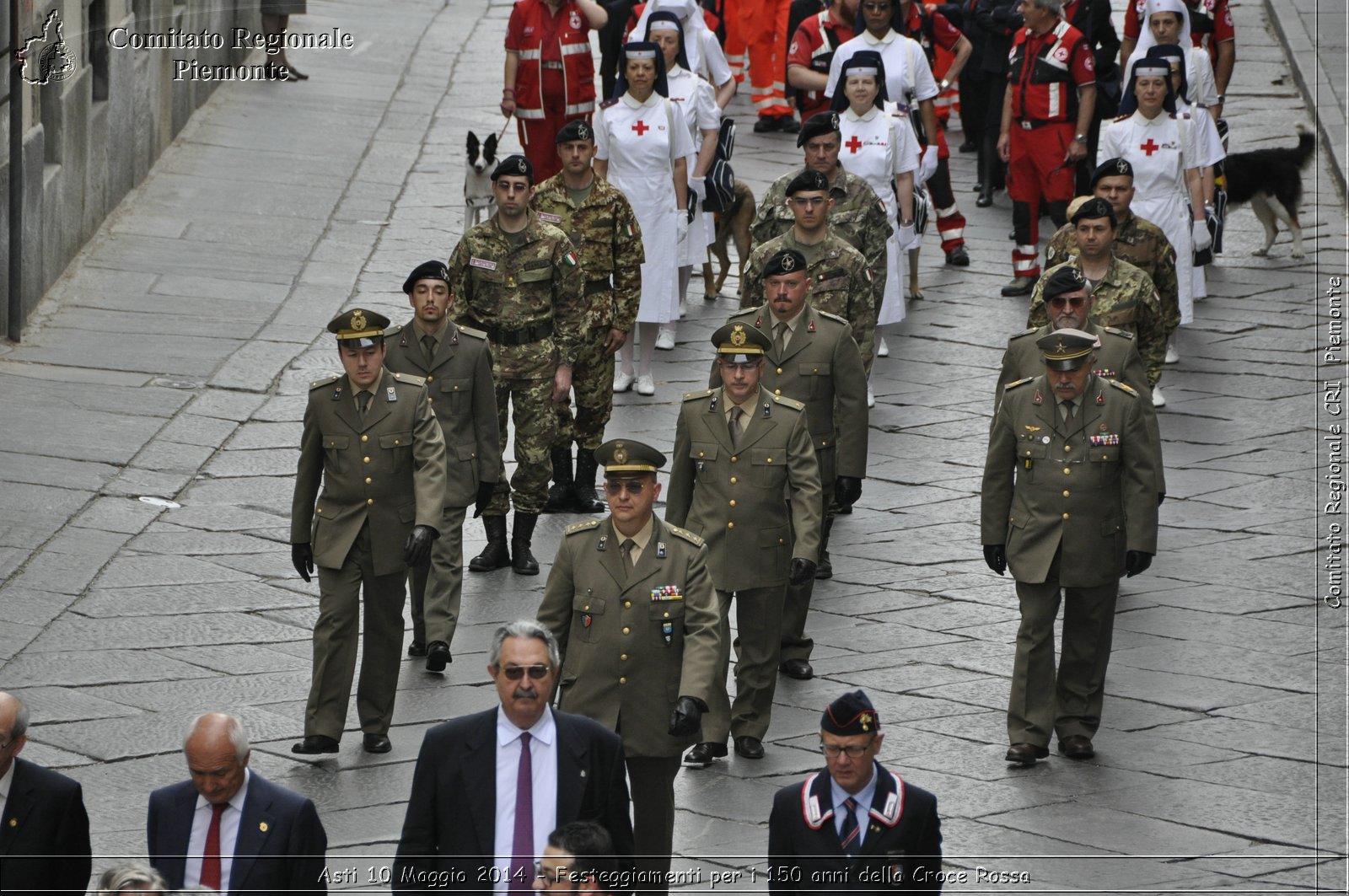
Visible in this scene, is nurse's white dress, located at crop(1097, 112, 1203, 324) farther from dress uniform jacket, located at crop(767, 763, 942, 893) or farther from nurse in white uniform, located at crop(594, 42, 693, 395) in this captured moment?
dress uniform jacket, located at crop(767, 763, 942, 893)

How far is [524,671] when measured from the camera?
225 inches

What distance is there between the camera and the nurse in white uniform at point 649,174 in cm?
1280

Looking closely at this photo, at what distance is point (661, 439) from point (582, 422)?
97 centimetres

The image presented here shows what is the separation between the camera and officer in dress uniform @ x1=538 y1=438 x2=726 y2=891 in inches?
273

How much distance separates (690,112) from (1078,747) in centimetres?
655

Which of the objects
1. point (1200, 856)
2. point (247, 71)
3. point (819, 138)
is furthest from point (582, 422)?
point (247, 71)

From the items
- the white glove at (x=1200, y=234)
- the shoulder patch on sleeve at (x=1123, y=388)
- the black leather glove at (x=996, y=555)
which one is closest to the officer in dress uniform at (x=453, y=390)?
the black leather glove at (x=996, y=555)

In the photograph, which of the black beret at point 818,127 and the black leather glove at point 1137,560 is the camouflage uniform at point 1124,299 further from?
the black leather glove at point 1137,560

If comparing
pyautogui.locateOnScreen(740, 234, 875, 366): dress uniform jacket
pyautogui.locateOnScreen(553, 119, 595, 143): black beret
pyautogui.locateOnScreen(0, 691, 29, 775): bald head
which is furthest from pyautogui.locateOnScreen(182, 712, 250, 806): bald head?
pyautogui.locateOnScreen(553, 119, 595, 143): black beret

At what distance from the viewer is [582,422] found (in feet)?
36.9

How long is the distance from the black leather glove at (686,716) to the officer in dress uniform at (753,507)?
4.73 ft

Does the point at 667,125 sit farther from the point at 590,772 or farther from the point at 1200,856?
the point at 590,772

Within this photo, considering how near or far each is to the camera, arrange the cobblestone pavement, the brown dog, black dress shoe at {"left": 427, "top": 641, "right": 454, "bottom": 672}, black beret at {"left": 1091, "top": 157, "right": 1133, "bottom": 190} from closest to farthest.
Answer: the cobblestone pavement, black dress shoe at {"left": 427, "top": 641, "right": 454, "bottom": 672}, black beret at {"left": 1091, "top": 157, "right": 1133, "bottom": 190}, the brown dog

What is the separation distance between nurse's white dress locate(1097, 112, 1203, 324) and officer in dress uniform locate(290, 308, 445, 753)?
5.98 meters
